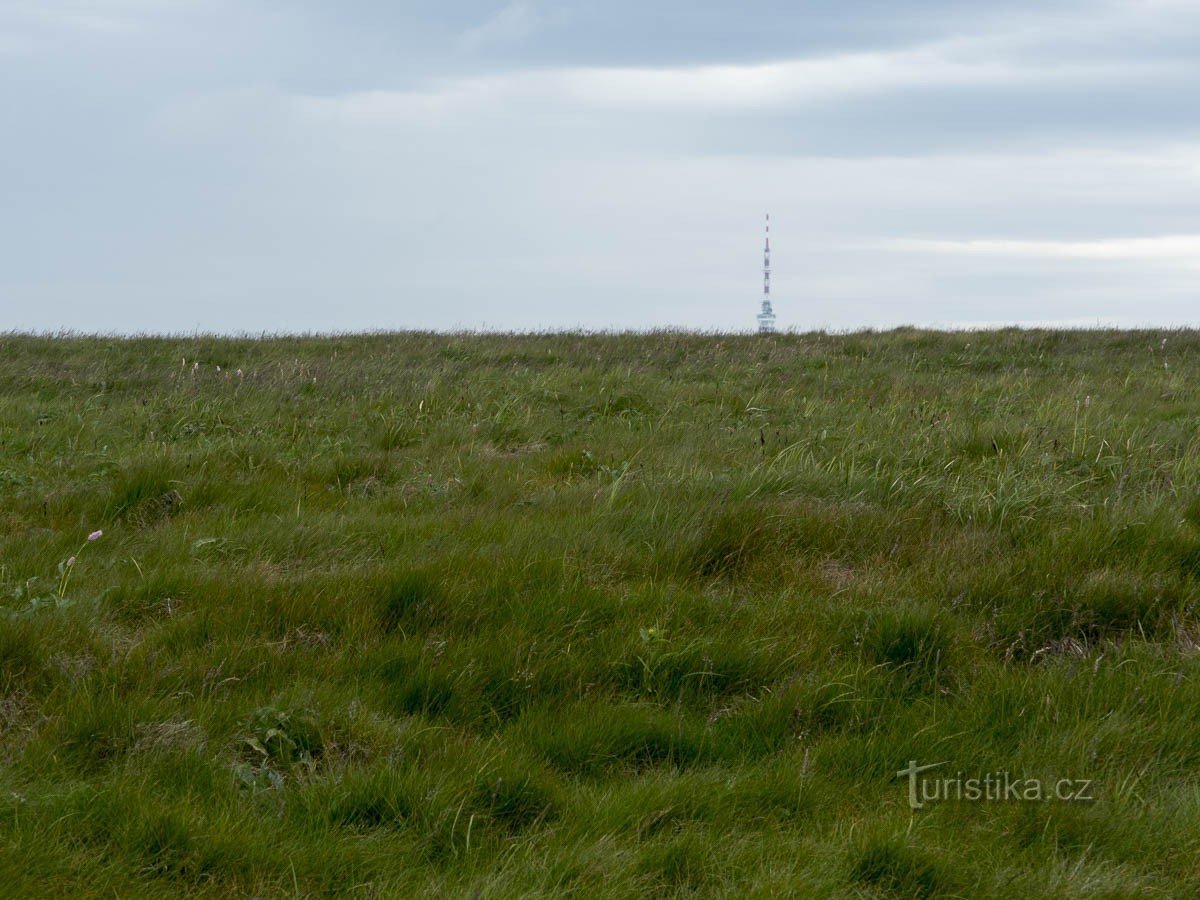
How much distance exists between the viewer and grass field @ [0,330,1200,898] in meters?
2.60

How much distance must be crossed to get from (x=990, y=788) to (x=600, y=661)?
141 centimetres

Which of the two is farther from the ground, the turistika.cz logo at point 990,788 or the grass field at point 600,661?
the grass field at point 600,661

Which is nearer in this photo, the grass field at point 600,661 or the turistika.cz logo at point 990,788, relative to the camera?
the grass field at point 600,661

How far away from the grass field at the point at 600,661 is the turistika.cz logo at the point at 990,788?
0.14 feet

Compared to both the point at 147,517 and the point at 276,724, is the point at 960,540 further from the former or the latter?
the point at 147,517

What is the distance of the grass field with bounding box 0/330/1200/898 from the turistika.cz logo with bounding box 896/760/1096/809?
1.6 inches

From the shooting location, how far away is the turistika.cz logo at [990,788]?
2926 mm

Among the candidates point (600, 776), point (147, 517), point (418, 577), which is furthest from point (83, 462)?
point (600, 776)

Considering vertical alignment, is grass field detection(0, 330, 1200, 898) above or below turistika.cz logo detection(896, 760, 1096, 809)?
above

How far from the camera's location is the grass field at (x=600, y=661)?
8.53ft

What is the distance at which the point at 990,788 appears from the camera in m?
3.00

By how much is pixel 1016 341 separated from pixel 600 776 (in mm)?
13757

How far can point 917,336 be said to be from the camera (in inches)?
607

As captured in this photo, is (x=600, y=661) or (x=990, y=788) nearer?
(x=990, y=788)
